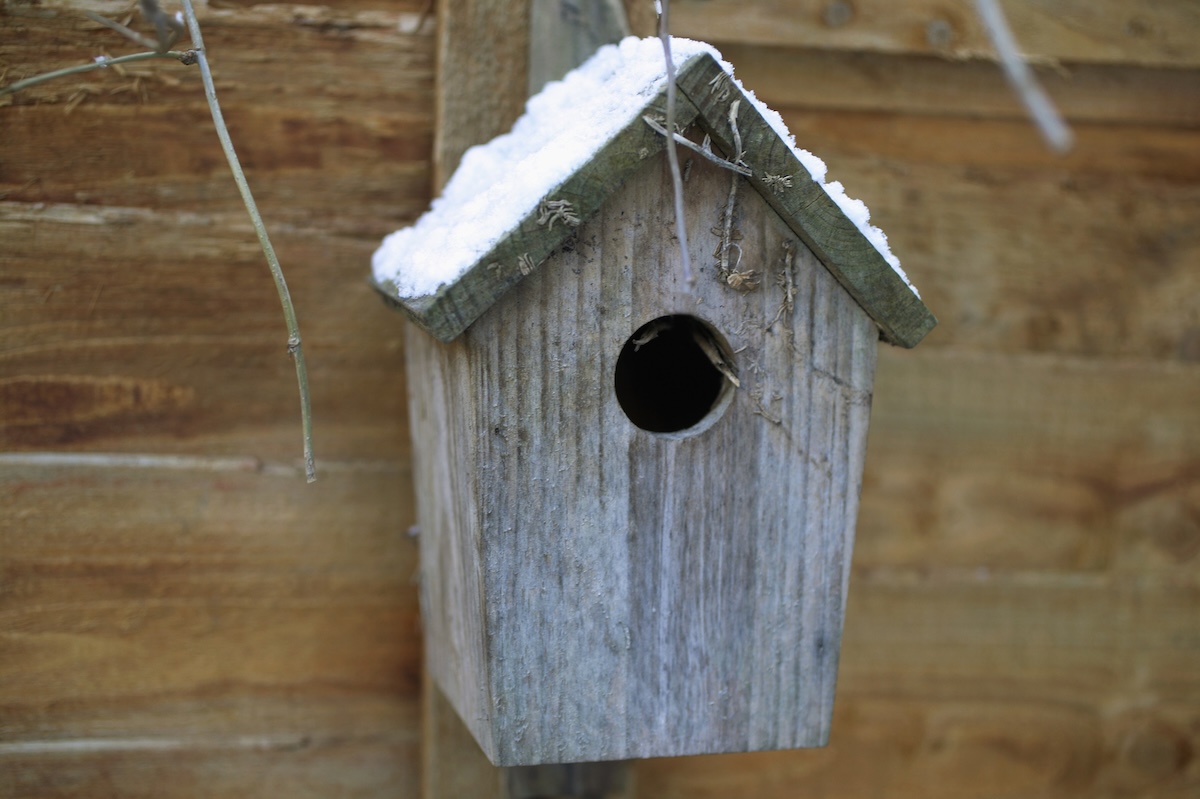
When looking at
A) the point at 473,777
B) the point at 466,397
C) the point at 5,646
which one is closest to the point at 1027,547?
the point at 473,777

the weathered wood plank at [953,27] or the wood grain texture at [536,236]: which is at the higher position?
the weathered wood plank at [953,27]

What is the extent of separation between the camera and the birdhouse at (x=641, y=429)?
79 centimetres

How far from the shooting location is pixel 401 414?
121 centimetres

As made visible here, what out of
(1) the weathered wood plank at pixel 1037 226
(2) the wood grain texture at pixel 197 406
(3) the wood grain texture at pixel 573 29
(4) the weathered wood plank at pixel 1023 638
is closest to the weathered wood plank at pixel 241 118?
(2) the wood grain texture at pixel 197 406

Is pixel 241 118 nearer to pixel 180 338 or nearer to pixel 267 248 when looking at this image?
pixel 180 338

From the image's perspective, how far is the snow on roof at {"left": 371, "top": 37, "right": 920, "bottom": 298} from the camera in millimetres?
773

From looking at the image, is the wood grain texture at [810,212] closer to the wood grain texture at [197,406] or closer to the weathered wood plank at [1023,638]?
the wood grain texture at [197,406]

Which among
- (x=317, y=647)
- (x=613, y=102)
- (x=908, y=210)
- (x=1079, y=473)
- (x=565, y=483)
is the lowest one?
(x=317, y=647)

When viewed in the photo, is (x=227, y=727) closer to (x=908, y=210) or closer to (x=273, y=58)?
(x=273, y=58)

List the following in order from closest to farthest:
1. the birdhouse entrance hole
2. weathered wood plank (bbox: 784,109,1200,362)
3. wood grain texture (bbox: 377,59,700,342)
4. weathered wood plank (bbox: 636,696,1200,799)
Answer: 1. wood grain texture (bbox: 377,59,700,342)
2. the birdhouse entrance hole
3. weathered wood plank (bbox: 784,109,1200,362)
4. weathered wood plank (bbox: 636,696,1200,799)

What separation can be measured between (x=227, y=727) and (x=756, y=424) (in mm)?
819

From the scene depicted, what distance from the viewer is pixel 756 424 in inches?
34.4

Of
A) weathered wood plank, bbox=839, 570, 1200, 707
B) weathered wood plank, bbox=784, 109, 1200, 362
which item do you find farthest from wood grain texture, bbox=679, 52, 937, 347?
weathered wood plank, bbox=839, 570, 1200, 707

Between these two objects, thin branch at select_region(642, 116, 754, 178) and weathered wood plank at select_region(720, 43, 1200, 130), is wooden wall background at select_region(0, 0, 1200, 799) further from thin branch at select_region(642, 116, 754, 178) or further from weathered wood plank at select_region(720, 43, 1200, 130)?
thin branch at select_region(642, 116, 754, 178)
